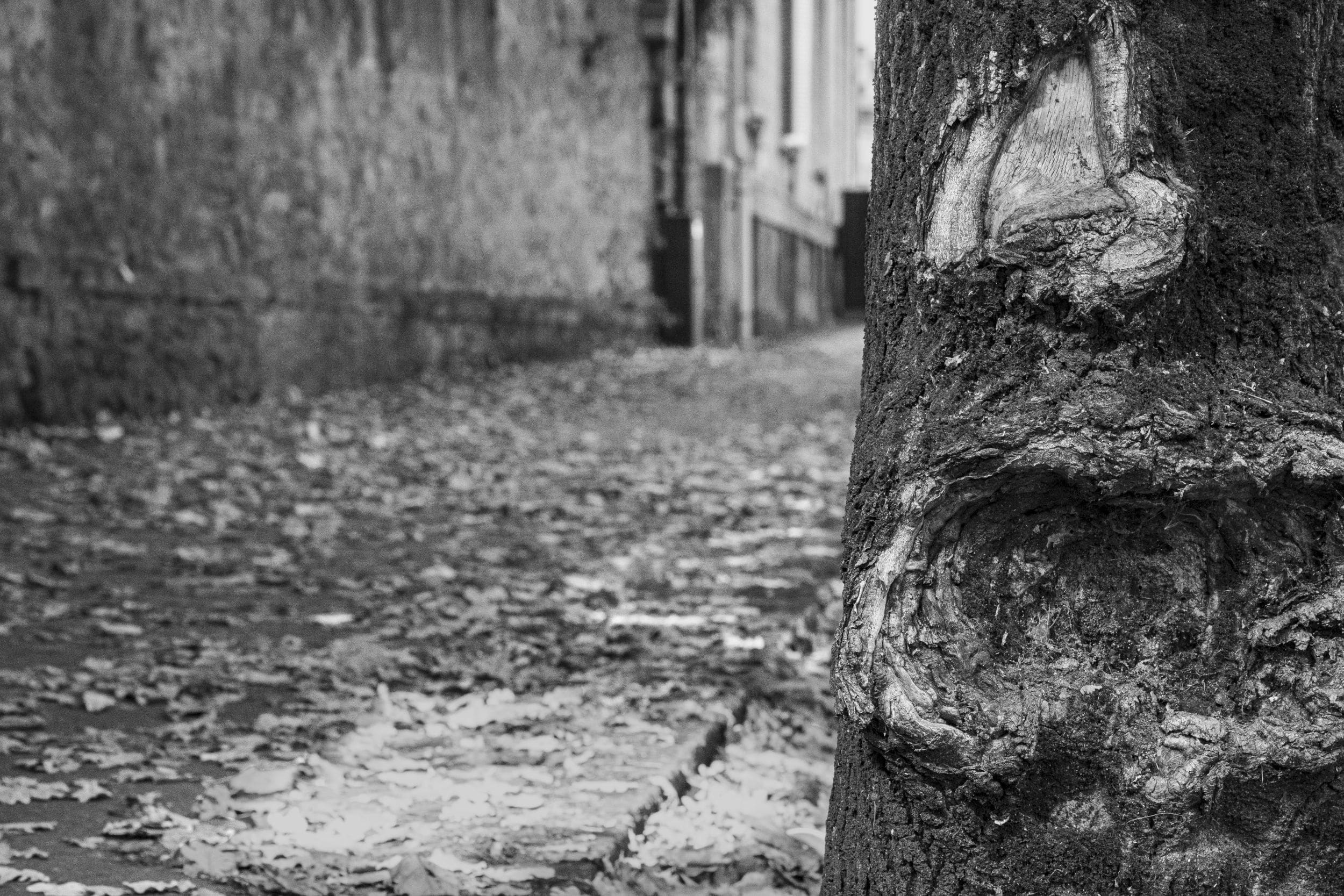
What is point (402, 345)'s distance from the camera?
11.5 m

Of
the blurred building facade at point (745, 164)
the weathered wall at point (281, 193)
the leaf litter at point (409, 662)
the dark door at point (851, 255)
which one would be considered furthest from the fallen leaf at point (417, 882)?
the dark door at point (851, 255)

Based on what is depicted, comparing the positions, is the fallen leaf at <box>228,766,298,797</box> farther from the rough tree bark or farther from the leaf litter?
the rough tree bark

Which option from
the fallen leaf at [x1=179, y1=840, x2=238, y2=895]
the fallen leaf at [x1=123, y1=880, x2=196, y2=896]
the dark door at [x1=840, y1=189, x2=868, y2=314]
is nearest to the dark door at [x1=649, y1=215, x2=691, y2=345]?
the dark door at [x1=840, y1=189, x2=868, y2=314]

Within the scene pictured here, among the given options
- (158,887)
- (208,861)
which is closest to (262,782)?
(208,861)

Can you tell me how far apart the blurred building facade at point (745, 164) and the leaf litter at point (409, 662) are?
9438 millimetres

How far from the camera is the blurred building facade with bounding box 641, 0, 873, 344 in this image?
59.4 ft

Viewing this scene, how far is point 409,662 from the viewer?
13.2 ft

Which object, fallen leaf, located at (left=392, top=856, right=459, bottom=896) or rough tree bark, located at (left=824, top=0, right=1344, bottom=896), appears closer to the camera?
rough tree bark, located at (left=824, top=0, right=1344, bottom=896)

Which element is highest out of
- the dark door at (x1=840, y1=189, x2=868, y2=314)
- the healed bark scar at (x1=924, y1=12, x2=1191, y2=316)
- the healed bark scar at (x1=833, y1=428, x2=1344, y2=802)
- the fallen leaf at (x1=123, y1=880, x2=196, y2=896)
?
the healed bark scar at (x1=924, y1=12, x2=1191, y2=316)

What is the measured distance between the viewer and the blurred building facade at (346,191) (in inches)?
305

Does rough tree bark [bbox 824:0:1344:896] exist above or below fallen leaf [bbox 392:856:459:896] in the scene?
above

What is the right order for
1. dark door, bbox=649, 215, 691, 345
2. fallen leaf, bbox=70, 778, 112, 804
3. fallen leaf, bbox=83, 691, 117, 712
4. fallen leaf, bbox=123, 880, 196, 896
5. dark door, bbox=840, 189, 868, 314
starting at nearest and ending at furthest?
fallen leaf, bbox=123, 880, 196, 896, fallen leaf, bbox=70, 778, 112, 804, fallen leaf, bbox=83, 691, 117, 712, dark door, bbox=649, 215, 691, 345, dark door, bbox=840, 189, 868, 314

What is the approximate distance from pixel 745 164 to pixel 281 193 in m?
11.8

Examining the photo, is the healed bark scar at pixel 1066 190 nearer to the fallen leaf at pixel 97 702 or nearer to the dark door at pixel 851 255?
the fallen leaf at pixel 97 702
